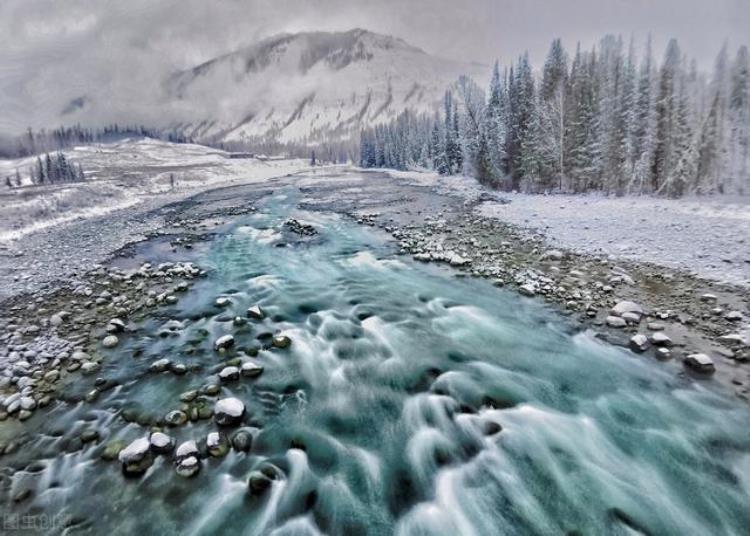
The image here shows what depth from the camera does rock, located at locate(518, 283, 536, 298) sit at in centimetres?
1377

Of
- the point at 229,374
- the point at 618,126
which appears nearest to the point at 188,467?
the point at 229,374

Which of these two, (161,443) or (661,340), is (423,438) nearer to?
(161,443)

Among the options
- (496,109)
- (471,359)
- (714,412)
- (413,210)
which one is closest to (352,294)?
(471,359)

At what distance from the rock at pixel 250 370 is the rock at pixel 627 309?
11.2 metres

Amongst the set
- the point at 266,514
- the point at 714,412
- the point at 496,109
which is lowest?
the point at 266,514

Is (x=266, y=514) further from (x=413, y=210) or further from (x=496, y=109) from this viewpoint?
(x=496, y=109)

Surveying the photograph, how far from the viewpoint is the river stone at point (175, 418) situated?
291 inches

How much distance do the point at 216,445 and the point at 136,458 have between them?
4.38ft

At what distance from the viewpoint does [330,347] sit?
1086 cm

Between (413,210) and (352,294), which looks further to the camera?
(413,210)

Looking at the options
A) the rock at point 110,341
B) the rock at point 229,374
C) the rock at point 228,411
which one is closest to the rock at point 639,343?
the rock at point 228,411

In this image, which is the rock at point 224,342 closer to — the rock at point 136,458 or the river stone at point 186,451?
the rock at point 136,458

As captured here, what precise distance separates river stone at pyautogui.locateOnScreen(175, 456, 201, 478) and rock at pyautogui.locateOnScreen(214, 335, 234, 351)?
4.29 meters

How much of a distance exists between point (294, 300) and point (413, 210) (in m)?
21.8
